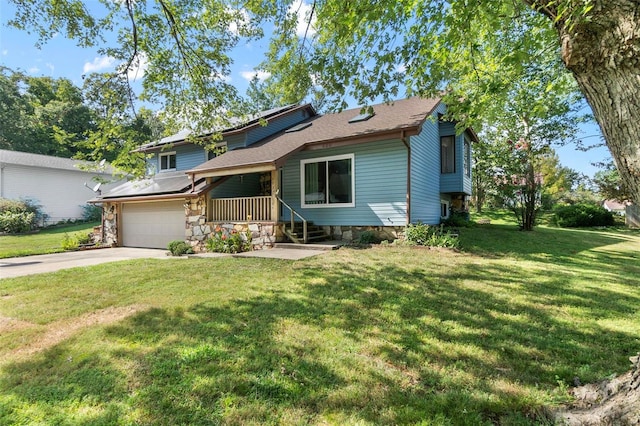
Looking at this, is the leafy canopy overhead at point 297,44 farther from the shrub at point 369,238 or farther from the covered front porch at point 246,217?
the shrub at point 369,238

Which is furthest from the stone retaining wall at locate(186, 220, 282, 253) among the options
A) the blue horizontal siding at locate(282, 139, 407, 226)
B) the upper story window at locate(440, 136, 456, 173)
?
the upper story window at locate(440, 136, 456, 173)

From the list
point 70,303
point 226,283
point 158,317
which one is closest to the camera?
point 158,317

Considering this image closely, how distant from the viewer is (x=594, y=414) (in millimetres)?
1844

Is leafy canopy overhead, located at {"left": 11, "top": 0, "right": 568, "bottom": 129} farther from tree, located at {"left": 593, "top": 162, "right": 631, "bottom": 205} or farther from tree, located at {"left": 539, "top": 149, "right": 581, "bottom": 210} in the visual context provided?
tree, located at {"left": 539, "top": 149, "right": 581, "bottom": 210}

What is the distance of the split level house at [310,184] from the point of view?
951cm

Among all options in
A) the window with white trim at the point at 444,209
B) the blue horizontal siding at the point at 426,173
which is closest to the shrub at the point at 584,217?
the window with white trim at the point at 444,209

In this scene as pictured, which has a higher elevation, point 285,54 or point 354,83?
point 285,54

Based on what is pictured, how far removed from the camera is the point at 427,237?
28.5ft

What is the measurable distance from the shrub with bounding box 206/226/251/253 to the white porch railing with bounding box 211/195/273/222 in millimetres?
584

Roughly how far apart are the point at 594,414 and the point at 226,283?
4.78 meters

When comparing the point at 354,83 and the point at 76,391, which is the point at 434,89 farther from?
the point at 76,391

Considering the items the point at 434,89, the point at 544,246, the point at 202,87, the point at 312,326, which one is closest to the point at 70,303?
the point at 312,326

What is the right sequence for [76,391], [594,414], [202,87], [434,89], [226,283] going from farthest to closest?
[202,87]
[434,89]
[226,283]
[76,391]
[594,414]

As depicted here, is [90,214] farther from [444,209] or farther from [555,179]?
[555,179]
